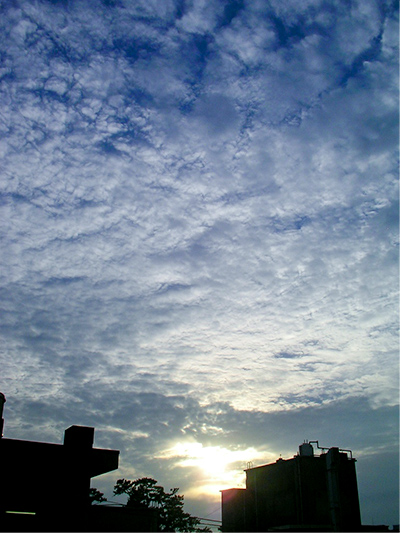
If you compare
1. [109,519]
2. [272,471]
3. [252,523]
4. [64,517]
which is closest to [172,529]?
[252,523]

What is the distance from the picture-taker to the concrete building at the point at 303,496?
37.2m

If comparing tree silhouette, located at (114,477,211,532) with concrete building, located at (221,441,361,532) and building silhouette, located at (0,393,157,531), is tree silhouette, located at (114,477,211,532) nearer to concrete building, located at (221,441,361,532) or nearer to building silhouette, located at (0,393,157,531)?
concrete building, located at (221,441,361,532)

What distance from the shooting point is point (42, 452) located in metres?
16.9

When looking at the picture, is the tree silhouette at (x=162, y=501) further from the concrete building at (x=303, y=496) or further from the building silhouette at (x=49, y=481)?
the building silhouette at (x=49, y=481)

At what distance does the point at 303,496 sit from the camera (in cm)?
3822

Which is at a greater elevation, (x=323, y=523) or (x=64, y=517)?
(x=64, y=517)

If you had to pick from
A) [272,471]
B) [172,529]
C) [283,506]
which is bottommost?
[172,529]

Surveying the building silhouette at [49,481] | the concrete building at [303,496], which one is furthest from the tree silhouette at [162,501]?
the building silhouette at [49,481]

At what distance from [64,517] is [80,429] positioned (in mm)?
3063

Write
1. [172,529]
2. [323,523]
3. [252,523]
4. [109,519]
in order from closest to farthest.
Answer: [109,519]
[323,523]
[252,523]
[172,529]

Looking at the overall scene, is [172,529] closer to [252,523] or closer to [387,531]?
[252,523]

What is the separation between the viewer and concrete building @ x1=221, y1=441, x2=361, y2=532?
37.2 m

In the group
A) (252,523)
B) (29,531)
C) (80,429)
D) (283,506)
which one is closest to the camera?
(29,531)

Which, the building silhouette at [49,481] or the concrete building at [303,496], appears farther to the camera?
the concrete building at [303,496]
